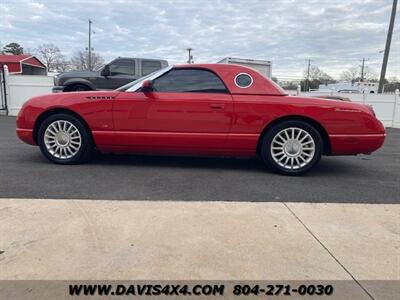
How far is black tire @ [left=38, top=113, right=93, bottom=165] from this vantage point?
5262mm

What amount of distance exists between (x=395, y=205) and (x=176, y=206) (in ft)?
8.07

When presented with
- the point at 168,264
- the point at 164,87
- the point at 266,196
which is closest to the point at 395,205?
the point at 266,196

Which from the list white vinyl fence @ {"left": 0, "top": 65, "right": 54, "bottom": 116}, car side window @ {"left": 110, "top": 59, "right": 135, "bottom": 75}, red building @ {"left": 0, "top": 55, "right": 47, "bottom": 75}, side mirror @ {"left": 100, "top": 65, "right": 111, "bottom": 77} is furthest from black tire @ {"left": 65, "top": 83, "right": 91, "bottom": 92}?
red building @ {"left": 0, "top": 55, "right": 47, "bottom": 75}

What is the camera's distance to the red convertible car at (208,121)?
5.07 meters

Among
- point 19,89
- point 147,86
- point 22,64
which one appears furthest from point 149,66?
point 22,64

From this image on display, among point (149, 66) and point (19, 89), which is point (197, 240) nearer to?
point (149, 66)

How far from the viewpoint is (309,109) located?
16.5 ft

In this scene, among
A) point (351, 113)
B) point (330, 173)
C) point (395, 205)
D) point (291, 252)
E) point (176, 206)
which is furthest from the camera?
point (330, 173)

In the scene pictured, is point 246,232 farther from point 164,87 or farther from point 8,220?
point 164,87

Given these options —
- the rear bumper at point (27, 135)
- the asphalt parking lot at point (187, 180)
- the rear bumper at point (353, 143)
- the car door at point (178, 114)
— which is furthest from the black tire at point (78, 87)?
the rear bumper at point (353, 143)

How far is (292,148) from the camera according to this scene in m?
5.14

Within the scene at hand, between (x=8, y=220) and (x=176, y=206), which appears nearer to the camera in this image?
(x=8, y=220)

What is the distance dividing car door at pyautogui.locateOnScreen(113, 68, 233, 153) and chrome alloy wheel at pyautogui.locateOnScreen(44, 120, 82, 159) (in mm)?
641

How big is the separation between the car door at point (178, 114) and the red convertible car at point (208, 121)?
1 cm
